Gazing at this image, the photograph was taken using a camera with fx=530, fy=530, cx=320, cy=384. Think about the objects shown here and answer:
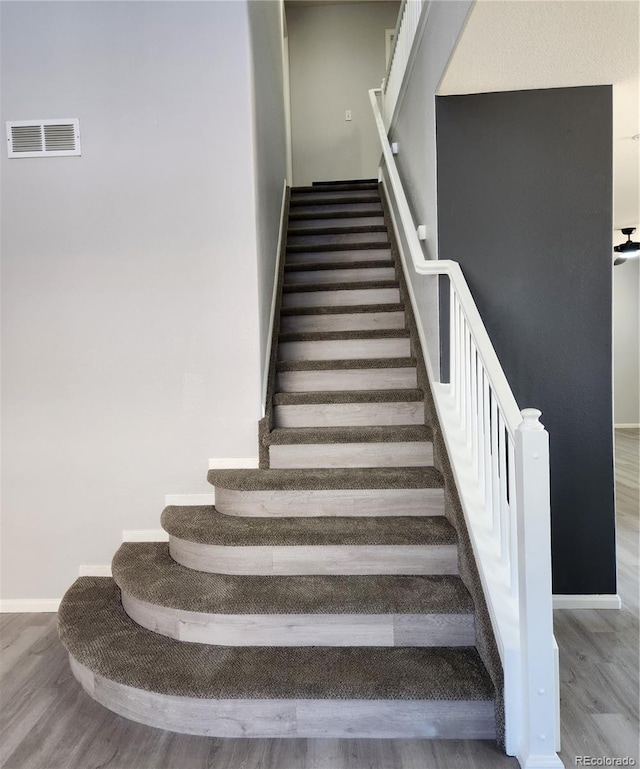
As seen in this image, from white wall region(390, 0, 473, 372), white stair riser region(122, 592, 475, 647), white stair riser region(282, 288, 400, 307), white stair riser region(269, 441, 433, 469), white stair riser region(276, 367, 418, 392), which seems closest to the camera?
white stair riser region(122, 592, 475, 647)

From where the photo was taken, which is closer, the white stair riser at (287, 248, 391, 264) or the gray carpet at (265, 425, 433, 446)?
the gray carpet at (265, 425, 433, 446)

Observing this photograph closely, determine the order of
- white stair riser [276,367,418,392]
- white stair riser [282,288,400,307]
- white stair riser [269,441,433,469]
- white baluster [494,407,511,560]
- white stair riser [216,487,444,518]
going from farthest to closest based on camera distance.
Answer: white stair riser [282,288,400,307] < white stair riser [276,367,418,392] < white stair riser [269,441,433,469] < white stair riser [216,487,444,518] < white baluster [494,407,511,560]

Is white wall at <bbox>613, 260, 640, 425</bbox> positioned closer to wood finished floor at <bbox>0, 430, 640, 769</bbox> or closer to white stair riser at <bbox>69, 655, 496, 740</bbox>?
wood finished floor at <bbox>0, 430, 640, 769</bbox>

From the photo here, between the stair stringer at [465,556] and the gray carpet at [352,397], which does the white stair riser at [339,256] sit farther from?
the gray carpet at [352,397]

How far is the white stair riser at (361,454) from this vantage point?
2691 millimetres

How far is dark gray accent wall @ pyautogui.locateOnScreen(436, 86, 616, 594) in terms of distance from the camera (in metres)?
2.50

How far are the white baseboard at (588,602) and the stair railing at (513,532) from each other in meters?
0.98

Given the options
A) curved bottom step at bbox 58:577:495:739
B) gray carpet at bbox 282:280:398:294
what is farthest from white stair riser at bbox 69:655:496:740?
gray carpet at bbox 282:280:398:294

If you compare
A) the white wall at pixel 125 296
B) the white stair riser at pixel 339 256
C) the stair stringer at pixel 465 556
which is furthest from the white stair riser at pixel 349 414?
the white stair riser at pixel 339 256

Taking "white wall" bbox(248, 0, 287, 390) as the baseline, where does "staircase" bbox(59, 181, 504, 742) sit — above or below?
below

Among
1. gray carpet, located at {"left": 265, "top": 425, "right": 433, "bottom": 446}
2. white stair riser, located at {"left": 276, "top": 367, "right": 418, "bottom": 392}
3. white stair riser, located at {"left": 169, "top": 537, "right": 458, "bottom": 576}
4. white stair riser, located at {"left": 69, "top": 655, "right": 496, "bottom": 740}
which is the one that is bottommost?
white stair riser, located at {"left": 69, "top": 655, "right": 496, "bottom": 740}

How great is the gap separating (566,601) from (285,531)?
1.47 m

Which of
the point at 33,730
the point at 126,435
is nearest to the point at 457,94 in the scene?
the point at 126,435

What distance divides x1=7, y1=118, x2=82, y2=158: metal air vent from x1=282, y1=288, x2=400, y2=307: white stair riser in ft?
5.37
